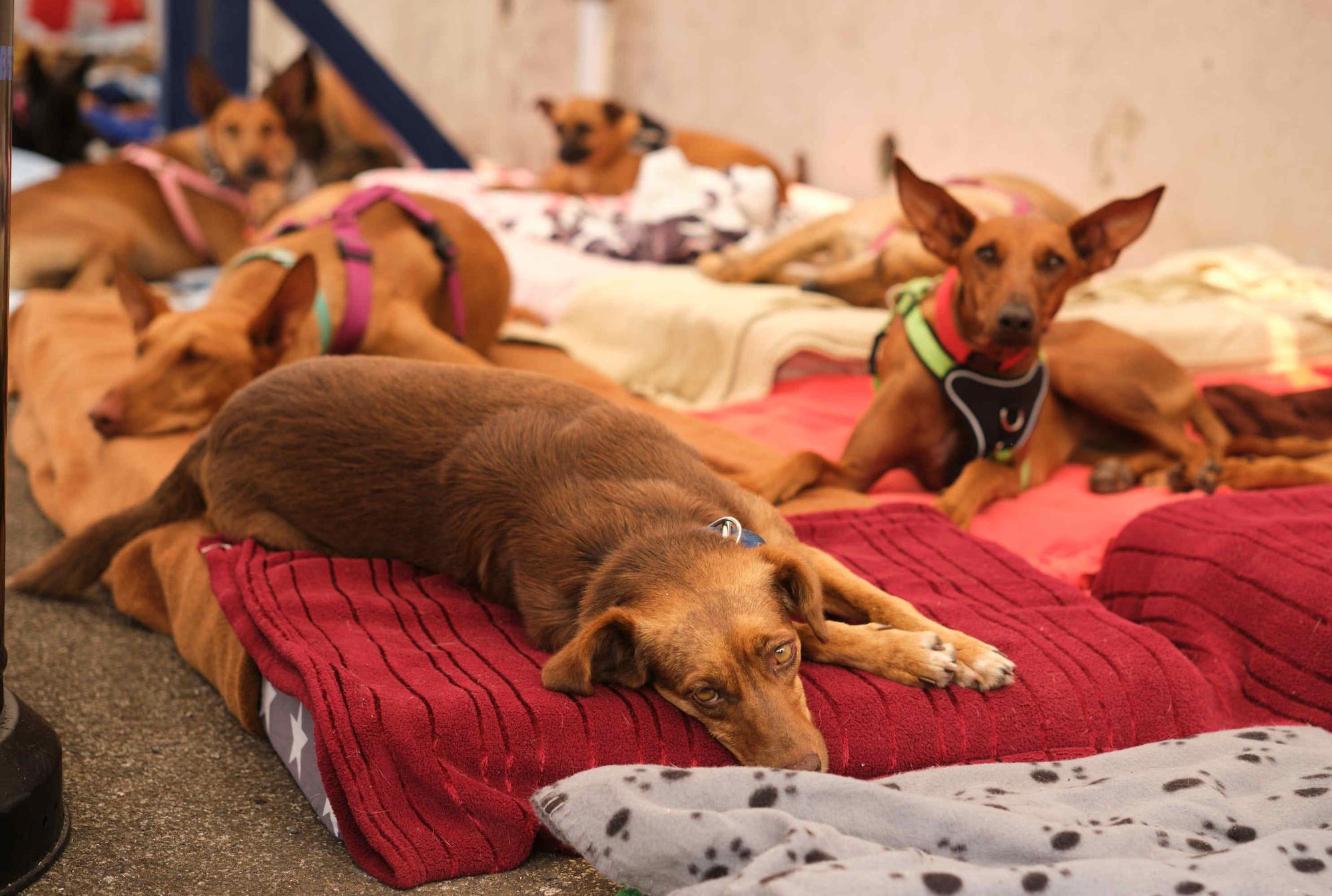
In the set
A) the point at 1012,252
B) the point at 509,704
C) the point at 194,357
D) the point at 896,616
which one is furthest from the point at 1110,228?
the point at 194,357

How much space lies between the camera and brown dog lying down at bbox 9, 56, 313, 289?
5266 mm

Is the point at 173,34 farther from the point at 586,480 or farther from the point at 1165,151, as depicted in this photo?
the point at 586,480

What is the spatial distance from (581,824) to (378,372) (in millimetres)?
1119

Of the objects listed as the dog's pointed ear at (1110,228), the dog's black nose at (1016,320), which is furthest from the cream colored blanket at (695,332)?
the dog's black nose at (1016,320)

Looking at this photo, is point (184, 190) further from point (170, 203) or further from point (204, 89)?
point (204, 89)

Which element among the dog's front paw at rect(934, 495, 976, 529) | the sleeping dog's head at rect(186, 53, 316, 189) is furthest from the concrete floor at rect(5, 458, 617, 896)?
the sleeping dog's head at rect(186, 53, 316, 189)

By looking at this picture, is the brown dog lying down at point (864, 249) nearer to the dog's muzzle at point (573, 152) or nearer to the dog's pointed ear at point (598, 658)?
the dog's muzzle at point (573, 152)

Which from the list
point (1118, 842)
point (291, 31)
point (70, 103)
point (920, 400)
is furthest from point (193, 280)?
point (291, 31)

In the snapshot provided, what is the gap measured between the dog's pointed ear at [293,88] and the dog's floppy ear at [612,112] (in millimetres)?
1908

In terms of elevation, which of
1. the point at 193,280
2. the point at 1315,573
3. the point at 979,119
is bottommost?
the point at 193,280

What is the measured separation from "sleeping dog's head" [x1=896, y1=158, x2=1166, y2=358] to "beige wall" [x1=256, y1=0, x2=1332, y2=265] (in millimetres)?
2422

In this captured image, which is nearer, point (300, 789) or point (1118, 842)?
point (1118, 842)

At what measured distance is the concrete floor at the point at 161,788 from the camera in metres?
1.70

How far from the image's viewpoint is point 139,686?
2.35 m
